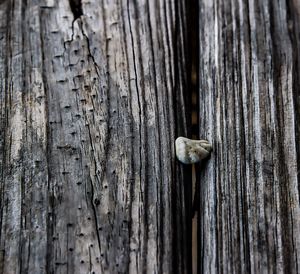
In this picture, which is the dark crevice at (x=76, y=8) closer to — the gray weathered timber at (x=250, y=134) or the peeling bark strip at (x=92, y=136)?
the peeling bark strip at (x=92, y=136)

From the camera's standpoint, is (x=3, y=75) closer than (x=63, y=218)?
No

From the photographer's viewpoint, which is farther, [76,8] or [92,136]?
[76,8]

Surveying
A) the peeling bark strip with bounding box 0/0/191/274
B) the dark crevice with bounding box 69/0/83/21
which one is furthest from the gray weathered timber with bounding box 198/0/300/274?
the dark crevice with bounding box 69/0/83/21

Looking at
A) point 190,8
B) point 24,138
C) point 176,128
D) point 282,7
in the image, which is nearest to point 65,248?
point 24,138

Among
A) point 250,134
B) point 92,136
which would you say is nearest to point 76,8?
point 92,136

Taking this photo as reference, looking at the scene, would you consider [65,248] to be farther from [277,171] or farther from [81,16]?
[81,16]

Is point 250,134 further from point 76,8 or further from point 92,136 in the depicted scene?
point 76,8
